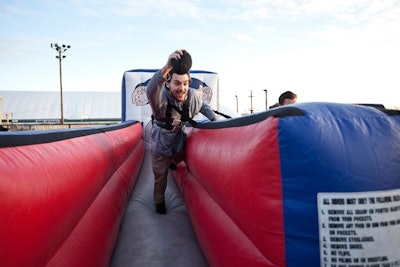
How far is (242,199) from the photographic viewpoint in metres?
1.14

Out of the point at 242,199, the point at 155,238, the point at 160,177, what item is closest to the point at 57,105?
the point at 160,177

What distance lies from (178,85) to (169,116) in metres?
0.27

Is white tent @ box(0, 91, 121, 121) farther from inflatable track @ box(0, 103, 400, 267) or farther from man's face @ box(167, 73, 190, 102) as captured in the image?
inflatable track @ box(0, 103, 400, 267)

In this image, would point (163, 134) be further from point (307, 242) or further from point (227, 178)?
point (307, 242)

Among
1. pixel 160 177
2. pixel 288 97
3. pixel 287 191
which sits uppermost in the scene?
pixel 288 97

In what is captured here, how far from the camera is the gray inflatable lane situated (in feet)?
5.64

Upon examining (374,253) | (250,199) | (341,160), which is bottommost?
(374,253)

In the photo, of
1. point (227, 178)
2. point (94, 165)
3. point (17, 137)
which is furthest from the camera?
point (94, 165)

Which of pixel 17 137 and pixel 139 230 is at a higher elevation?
pixel 17 137

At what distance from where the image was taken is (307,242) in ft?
2.88

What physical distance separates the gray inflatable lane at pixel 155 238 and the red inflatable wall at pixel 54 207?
14cm

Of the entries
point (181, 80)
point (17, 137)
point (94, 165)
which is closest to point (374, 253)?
point (17, 137)

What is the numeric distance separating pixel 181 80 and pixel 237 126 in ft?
3.59

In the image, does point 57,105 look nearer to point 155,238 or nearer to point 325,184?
point 155,238
